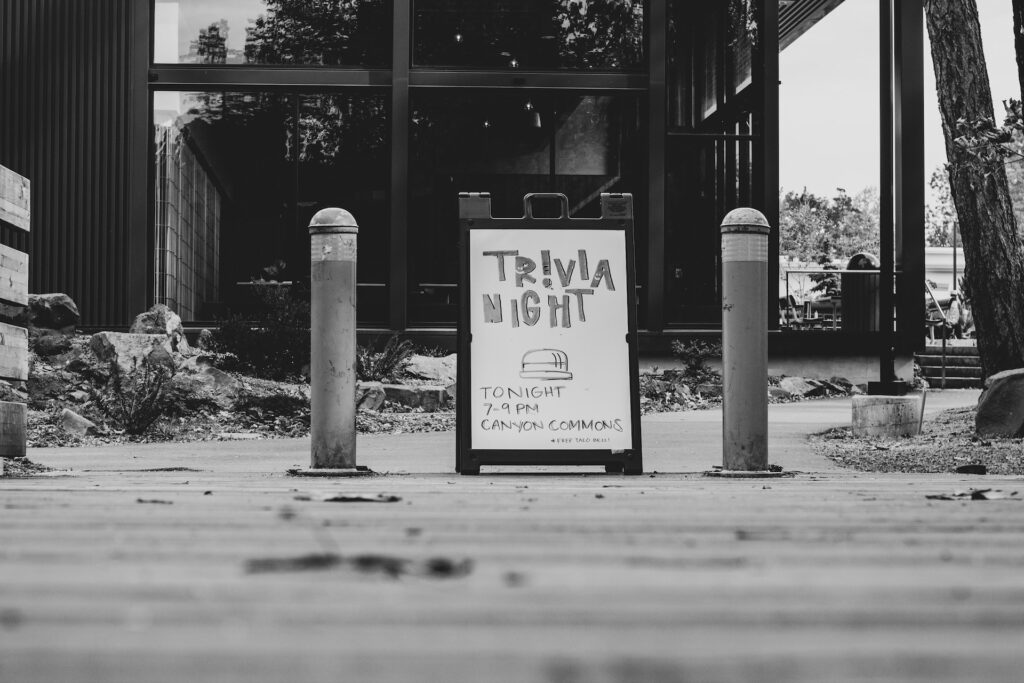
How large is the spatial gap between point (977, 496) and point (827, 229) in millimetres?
59722

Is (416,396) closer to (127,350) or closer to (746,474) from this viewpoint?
(127,350)

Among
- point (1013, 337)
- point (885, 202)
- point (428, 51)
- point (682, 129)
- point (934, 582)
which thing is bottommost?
point (934, 582)

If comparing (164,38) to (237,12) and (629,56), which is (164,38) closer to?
(237,12)

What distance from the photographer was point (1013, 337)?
11711 mm

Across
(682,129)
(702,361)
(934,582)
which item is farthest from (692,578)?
(682,129)

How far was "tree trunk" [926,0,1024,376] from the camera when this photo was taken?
38.5 feet

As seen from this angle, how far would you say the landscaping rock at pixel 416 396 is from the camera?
13891 mm

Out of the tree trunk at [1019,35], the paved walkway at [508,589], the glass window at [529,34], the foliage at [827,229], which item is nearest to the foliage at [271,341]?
the glass window at [529,34]

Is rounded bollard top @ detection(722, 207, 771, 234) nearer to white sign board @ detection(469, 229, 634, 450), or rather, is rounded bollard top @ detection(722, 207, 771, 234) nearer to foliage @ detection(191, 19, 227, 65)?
white sign board @ detection(469, 229, 634, 450)

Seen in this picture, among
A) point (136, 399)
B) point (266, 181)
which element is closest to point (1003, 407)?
point (136, 399)

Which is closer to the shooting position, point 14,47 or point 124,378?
point 124,378

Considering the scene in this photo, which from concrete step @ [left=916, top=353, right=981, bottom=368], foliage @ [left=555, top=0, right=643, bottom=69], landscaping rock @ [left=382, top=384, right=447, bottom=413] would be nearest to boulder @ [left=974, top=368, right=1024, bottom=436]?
landscaping rock @ [left=382, top=384, right=447, bottom=413]

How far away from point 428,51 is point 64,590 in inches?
708

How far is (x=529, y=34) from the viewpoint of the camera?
63.7 feet
